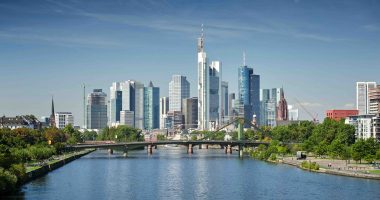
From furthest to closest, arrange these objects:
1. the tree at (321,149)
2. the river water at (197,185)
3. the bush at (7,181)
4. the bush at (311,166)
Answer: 1. the tree at (321,149)
2. the bush at (311,166)
3. the river water at (197,185)
4. the bush at (7,181)

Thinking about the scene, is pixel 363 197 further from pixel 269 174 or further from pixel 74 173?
pixel 74 173

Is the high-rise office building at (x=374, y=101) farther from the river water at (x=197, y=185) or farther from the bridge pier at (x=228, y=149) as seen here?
the river water at (x=197, y=185)

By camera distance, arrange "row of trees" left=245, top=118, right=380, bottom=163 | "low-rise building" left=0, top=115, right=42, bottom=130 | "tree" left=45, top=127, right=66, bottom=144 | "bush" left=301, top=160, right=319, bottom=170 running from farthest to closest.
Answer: "low-rise building" left=0, top=115, right=42, bottom=130 < "tree" left=45, top=127, right=66, bottom=144 < "row of trees" left=245, top=118, right=380, bottom=163 < "bush" left=301, top=160, right=319, bottom=170

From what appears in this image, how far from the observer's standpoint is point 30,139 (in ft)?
354

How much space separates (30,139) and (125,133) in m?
84.3

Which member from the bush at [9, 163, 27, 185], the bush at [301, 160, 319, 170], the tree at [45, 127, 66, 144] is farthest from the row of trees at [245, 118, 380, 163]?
the bush at [9, 163, 27, 185]

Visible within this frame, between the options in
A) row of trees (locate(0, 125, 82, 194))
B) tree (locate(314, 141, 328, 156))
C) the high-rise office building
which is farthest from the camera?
the high-rise office building

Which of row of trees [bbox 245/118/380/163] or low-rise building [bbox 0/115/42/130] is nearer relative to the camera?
row of trees [bbox 245/118/380/163]

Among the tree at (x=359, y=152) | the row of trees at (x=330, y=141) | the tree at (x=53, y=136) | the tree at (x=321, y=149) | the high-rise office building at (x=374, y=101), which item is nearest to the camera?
the tree at (x=359, y=152)

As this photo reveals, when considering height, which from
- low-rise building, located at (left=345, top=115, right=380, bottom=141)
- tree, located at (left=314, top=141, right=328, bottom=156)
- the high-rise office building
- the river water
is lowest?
the river water

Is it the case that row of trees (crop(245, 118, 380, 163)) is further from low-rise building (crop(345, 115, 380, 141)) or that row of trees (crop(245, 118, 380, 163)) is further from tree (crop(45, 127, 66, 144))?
tree (crop(45, 127, 66, 144))

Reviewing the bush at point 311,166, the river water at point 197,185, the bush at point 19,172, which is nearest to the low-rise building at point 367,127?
the bush at point 311,166

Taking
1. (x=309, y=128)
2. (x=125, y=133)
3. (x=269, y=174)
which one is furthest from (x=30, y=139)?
(x=125, y=133)

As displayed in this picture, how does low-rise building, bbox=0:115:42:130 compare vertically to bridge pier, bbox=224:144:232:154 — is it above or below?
above
